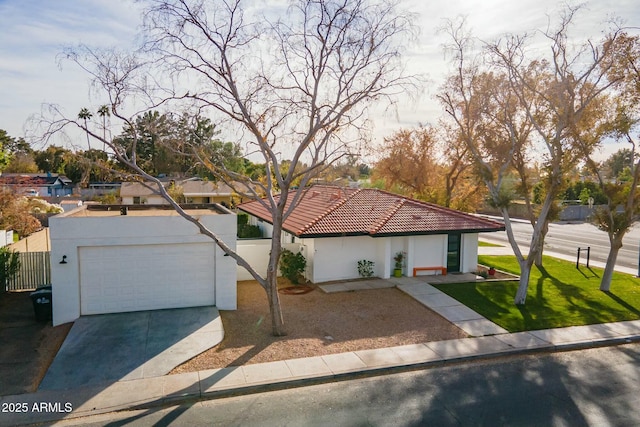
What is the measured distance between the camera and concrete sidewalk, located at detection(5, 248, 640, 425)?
811 cm

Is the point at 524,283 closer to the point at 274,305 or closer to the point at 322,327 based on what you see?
the point at 322,327

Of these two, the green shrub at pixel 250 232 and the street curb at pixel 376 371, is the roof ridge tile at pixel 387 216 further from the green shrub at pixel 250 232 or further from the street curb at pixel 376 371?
the green shrub at pixel 250 232

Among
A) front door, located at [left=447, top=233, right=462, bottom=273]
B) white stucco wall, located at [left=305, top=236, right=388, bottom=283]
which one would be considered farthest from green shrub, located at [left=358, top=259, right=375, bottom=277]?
front door, located at [left=447, top=233, right=462, bottom=273]

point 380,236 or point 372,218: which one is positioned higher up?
point 372,218

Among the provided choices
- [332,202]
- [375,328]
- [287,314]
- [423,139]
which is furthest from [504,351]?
[423,139]

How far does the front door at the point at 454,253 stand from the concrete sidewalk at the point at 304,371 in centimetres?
528

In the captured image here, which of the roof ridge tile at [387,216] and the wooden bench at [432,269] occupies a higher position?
the roof ridge tile at [387,216]

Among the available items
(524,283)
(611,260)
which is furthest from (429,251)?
(611,260)

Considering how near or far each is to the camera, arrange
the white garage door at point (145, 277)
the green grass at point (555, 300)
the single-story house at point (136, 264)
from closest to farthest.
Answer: the single-story house at point (136, 264), the white garage door at point (145, 277), the green grass at point (555, 300)

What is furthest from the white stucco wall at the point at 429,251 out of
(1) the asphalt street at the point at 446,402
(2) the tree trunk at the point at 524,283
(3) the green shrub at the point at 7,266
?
(3) the green shrub at the point at 7,266

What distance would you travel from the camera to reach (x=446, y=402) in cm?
845

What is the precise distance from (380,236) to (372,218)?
171cm

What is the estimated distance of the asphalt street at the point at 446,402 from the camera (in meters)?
7.75

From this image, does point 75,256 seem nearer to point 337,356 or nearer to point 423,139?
point 337,356
